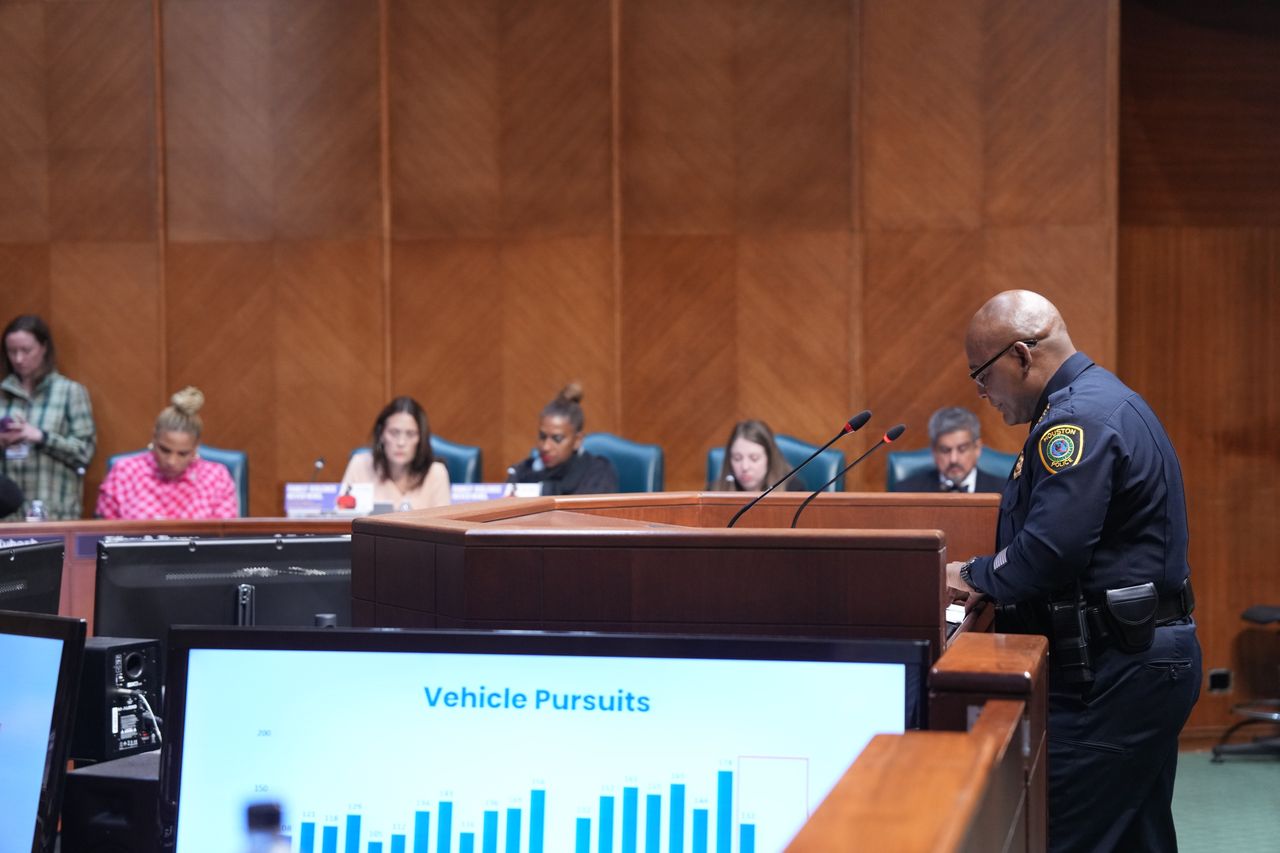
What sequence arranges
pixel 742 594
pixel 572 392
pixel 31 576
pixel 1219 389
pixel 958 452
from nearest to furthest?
pixel 742 594
pixel 31 576
pixel 958 452
pixel 572 392
pixel 1219 389

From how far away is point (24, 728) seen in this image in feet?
4.90

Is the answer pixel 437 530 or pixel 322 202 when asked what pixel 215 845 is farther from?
pixel 322 202

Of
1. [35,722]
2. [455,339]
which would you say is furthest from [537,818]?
[455,339]

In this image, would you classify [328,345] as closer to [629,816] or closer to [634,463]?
[634,463]

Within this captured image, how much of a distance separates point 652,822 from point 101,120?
21.1 feet

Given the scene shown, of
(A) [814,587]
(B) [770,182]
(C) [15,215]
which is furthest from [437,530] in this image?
(C) [15,215]

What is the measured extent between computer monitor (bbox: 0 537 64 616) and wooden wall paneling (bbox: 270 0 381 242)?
178 inches

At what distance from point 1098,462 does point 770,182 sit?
4221 mm

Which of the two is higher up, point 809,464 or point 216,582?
point 809,464

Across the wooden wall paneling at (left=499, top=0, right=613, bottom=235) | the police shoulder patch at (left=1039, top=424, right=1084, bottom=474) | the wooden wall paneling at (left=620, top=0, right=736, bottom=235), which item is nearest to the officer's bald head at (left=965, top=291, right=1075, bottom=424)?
the police shoulder patch at (left=1039, top=424, right=1084, bottom=474)

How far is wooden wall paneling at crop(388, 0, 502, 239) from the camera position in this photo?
6.72 meters

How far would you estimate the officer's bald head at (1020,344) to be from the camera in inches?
111

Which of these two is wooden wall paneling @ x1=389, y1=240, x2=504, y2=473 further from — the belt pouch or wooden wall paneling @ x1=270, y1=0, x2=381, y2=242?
the belt pouch

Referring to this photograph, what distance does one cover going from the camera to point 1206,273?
6223 mm
